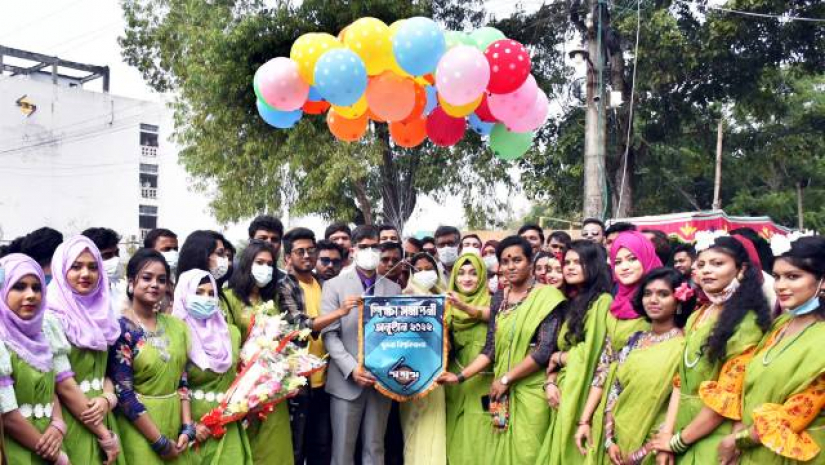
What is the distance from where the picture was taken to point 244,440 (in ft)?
13.3

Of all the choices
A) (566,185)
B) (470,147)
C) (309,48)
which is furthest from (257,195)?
(309,48)

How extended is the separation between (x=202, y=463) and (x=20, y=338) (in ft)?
4.18

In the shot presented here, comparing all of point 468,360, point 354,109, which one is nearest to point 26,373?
point 468,360

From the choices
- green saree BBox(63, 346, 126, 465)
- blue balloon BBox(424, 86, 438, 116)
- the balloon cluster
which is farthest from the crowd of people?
blue balloon BBox(424, 86, 438, 116)

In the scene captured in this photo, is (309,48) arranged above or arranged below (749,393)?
above

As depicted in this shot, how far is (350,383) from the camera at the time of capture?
4711 millimetres

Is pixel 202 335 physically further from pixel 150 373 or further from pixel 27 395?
pixel 27 395

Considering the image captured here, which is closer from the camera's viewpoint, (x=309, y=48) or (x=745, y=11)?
(x=309, y=48)

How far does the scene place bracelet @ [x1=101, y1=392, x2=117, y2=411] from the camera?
3.38 m

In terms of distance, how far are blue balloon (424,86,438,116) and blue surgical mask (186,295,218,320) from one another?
384 cm

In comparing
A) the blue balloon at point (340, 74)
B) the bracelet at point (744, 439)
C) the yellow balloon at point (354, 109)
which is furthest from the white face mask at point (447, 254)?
the bracelet at point (744, 439)

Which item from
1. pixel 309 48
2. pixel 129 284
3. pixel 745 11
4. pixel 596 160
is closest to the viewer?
pixel 129 284

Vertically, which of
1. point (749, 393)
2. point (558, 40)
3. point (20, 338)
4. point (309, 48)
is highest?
point (558, 40)

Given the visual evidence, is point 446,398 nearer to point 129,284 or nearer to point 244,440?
point 244,440
